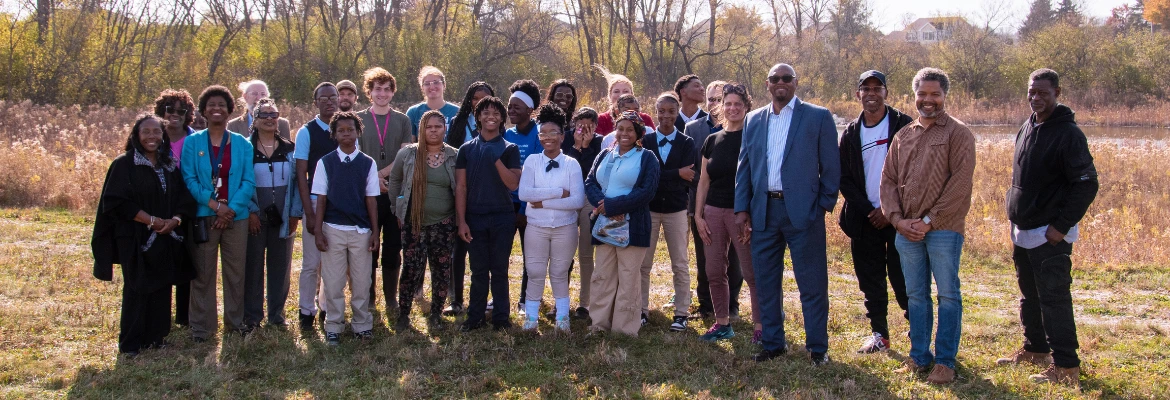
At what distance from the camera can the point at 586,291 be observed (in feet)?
23.7

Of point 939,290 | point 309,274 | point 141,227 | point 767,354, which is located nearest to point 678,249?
point 767,354

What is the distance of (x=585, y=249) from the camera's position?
22.8 feet

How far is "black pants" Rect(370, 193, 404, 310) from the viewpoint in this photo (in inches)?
267

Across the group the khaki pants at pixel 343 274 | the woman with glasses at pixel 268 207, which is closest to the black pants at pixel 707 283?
the khaki pants at pixel 343 274

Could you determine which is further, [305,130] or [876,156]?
[305,130]

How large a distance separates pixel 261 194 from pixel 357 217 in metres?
0.82

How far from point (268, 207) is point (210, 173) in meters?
0.51

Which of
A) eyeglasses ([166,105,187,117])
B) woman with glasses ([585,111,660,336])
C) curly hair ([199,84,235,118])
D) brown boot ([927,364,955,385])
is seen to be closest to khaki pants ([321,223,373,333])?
curly hair ([199,84,235,118])

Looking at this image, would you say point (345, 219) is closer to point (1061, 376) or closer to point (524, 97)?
point (524, 97)

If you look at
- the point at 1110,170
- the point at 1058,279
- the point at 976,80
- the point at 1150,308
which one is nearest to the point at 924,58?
the point at 976,80

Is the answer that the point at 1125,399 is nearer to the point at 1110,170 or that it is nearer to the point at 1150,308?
the point at 1150,308

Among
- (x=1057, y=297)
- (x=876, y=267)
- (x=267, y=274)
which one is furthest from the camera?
(x=267, y=274)

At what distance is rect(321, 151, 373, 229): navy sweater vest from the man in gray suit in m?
2.55

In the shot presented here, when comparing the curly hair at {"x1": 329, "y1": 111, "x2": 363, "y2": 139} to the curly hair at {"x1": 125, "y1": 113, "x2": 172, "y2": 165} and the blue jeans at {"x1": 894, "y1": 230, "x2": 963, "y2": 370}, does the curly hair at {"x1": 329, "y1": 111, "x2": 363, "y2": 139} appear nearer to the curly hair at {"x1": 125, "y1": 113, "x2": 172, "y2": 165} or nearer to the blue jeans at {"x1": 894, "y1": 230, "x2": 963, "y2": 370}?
the curly hair at {"x1": 125, "y1": 113, "x2": 172, "y2": 165}
